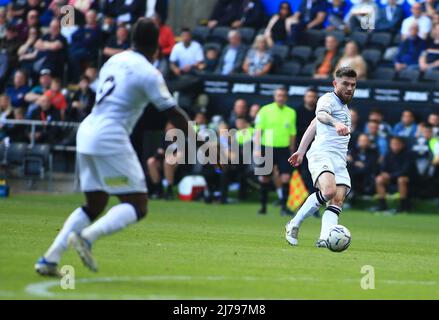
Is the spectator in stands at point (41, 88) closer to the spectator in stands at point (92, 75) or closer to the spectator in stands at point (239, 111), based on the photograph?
the spectator in stands at point (92, 75)

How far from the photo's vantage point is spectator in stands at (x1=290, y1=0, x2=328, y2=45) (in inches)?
→ 1037

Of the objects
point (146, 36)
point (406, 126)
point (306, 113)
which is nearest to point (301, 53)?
point (406, 126)

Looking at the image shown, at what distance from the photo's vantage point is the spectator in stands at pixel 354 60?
2402 cm

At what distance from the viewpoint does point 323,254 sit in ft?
42.1

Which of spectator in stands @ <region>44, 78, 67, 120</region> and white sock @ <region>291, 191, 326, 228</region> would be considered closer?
white sock @ <region>291, 191, 326, 228</region>

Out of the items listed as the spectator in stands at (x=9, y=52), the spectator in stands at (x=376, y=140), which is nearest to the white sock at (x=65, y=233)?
the spectator in stands at (x=376, y=140)

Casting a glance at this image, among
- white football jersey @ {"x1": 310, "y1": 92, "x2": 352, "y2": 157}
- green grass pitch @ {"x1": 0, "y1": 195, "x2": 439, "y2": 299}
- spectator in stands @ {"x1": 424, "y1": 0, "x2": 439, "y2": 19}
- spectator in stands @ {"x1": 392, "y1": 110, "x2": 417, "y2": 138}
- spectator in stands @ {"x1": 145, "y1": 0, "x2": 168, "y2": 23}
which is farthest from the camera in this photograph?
spectator in stands @ {"x1": 145, "y1": 0, "x2": 168, "y2": 23}

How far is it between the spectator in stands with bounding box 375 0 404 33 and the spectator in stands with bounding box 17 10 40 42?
8791 mm

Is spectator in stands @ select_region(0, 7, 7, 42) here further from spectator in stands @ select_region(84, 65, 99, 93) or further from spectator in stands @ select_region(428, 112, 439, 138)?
spectator in stands @ select_region(428, 112, 439, 138)

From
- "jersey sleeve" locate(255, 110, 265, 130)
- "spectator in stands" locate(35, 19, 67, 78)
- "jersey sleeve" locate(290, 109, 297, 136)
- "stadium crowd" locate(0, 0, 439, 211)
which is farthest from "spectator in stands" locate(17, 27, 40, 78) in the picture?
"jersey sleeve" locate(290, 109, 297, 136)

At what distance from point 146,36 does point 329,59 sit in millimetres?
15470

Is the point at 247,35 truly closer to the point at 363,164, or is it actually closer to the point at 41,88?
the point at 41,88

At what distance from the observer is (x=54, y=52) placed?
1084 inches

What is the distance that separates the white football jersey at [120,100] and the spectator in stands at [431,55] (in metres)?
15.3
